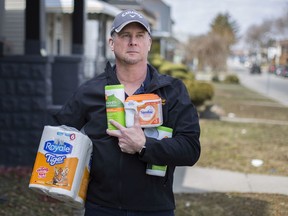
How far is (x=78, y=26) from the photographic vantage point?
10.2 m

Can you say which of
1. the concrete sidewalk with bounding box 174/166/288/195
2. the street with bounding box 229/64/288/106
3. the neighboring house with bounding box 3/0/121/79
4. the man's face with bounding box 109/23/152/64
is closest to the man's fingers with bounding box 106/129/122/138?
the man's face with bounding box 109/23/152/64

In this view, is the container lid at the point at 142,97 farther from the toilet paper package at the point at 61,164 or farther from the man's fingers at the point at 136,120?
the toilet paper package at the point at 61,164

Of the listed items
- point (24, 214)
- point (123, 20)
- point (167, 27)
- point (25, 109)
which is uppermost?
point (167, 27)

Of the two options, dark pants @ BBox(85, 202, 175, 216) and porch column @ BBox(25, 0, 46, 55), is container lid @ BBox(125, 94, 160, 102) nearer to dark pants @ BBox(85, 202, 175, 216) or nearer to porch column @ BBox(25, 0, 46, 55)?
dark pants @ BBox(85, 202, 175, 216)

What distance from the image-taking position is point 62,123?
2.65 m

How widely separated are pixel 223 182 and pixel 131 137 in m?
4.58

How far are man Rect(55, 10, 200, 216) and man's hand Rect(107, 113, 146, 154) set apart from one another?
0.08ft

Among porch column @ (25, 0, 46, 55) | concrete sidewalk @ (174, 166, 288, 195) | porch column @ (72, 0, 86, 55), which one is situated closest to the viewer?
concrete sidewalk @ (174, 166, 288, 195)

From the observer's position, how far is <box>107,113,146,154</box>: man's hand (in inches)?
91.3

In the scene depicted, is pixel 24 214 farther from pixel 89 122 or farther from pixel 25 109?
pixel 89 122

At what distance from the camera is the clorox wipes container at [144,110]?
7.76 ft

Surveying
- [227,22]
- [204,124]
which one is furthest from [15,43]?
[227,22]

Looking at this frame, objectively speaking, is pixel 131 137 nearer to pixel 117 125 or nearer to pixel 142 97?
pixel 117 125

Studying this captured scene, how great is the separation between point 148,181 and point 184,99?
469mm
